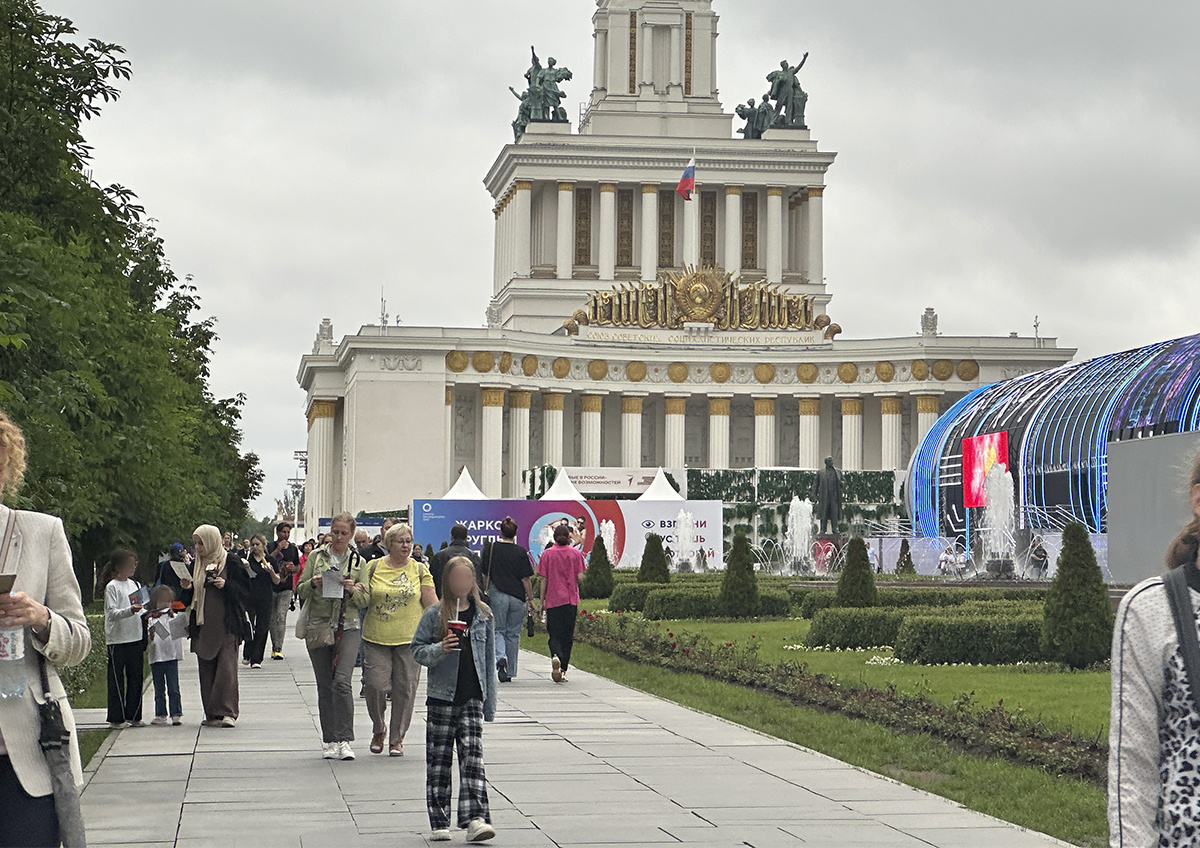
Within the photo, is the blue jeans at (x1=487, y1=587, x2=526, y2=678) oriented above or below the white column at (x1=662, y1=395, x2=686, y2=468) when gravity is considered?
below

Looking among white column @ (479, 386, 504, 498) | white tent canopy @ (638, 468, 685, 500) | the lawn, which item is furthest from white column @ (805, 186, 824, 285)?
the lawn

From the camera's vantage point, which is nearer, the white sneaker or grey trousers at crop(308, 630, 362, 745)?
the white sneaker

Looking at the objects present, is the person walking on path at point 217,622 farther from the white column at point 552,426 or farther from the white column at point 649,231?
the white column at point 649,231

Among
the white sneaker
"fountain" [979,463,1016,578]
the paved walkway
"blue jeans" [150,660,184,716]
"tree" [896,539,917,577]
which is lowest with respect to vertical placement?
the paved walkway

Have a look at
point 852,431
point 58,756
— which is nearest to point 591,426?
point 852,431

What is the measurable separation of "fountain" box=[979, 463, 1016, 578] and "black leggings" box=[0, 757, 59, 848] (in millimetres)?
36110

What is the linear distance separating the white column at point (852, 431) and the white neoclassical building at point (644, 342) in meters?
0.10

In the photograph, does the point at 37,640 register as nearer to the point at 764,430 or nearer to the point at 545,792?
the point at 545,792

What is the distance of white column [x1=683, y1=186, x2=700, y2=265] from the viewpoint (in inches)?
3856

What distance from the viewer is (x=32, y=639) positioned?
5453 mm

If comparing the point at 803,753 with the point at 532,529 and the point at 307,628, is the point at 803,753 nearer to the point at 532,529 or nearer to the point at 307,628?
the point at 307,628

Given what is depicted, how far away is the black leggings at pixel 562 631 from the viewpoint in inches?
858

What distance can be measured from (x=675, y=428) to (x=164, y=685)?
69.2 meters

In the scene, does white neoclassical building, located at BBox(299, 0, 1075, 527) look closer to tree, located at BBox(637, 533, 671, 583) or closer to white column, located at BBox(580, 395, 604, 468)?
white column, located at BBox(580, 395, 604, 468)
